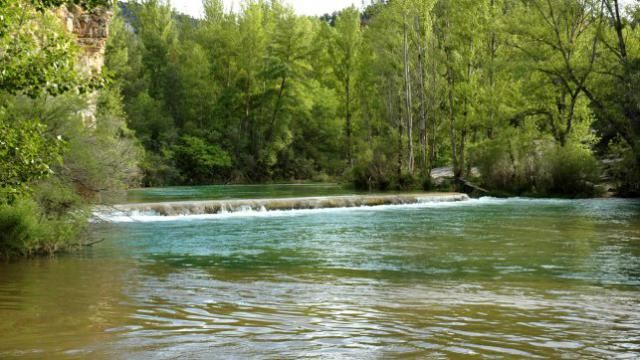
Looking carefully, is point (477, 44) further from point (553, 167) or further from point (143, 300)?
point (143, 300)

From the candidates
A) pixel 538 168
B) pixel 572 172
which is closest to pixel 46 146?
pixel 572 172

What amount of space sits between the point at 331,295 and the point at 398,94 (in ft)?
109

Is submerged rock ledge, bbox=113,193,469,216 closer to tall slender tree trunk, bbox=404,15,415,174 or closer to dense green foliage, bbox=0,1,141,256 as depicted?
tall slender tree trunk, bbox=404,15,415,174

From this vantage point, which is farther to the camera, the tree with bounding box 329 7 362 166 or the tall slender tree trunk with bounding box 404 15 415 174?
the tree with bounding box 329 7 362 166

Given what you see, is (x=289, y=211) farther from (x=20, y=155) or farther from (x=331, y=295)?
(x=20, y=155)

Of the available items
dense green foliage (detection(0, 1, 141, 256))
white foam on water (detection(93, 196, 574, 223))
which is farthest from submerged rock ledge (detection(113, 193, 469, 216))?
dense green foliage (detection(0, 1, 141, 256))

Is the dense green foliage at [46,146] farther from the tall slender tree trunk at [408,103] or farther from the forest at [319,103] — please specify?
the tall slender tree trunk at [408,103]

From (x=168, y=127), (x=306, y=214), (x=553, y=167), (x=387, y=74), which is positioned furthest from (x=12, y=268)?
(x=168, y=127)

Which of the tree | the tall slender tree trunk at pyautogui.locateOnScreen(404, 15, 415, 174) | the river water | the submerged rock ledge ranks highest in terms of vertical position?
the tree

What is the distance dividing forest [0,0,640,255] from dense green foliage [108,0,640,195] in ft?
0.38

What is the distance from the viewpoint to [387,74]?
152 ft

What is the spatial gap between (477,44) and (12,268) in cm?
2889

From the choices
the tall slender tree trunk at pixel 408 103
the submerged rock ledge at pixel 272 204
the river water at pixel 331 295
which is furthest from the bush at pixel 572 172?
the river water at pixel 331 295

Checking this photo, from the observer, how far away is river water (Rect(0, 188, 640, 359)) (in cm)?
642
